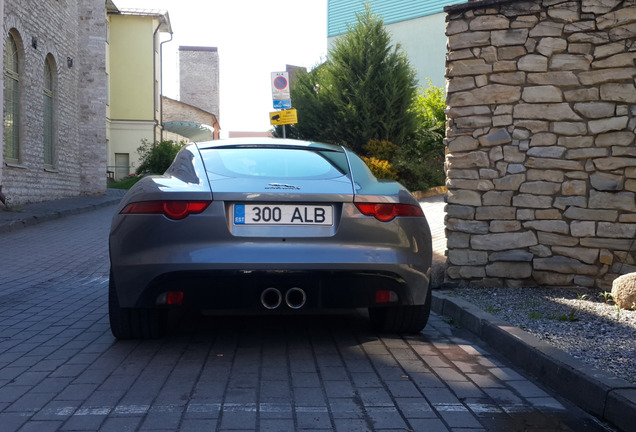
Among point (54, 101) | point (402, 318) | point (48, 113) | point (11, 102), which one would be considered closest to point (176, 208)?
point (402, 318)

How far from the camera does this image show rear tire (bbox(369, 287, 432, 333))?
5.02 m

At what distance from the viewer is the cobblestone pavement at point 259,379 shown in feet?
10.8

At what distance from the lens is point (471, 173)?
6730mm

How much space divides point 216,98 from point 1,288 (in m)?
71.6

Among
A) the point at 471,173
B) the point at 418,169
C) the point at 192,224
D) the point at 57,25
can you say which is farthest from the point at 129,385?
the point at 57,25

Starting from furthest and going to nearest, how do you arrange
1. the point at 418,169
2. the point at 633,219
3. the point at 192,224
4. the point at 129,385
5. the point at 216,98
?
the point at 216,98 < the point at 418,169 < the point at 633,219 < the point at 192,224 < the point at 129,385

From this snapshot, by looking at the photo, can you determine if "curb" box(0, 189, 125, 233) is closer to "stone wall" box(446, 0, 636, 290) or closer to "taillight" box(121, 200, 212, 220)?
"stone wall" box(446, 0, 636, 290)

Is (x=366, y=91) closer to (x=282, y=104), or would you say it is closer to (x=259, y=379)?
(x=282, y=104)

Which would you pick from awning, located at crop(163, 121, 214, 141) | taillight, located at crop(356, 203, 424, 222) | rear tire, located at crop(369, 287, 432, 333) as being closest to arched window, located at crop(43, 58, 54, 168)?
rear tire, located at crop(369, 287, 432, 333)

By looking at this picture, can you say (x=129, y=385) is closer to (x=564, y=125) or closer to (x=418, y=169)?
(x=564, y=125)

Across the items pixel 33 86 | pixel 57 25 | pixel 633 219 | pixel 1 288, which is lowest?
pixel 1 288

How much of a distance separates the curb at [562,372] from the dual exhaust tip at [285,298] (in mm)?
1386

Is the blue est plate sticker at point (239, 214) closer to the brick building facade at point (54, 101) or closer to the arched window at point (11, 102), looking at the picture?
the brick building facade at point (54, 101)

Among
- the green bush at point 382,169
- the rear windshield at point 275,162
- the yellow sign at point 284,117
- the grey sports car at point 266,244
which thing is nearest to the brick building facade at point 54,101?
the yellow sign at point 284,117
